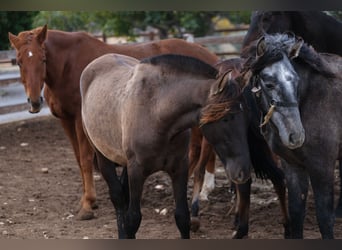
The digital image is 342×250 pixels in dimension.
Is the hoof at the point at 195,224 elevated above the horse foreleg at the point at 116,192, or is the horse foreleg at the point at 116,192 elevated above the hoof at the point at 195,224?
the horse foreleg at the point at 116,192

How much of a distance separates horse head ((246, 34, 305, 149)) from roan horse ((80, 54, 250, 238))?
0.55 ft

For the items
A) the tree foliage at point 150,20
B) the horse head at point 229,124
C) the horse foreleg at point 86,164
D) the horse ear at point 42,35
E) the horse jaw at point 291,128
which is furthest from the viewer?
the tree foliage at point 150,20

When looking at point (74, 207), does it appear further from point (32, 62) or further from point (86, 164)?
point (32, 62)

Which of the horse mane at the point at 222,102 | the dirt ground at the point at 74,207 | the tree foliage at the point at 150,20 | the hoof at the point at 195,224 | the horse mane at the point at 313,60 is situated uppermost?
the horse mane at the point at 313,60

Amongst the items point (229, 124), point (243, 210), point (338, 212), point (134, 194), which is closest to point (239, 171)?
point (229, 124)

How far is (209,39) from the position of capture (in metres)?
10.3

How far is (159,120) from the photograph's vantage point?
11.5ft

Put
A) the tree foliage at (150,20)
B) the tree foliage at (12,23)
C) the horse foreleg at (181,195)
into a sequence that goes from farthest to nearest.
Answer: the tree foliage at (150,20) < the tree foliage at (12,23) < the horse foreleg at (181,195)

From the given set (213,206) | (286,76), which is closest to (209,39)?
(213,206)

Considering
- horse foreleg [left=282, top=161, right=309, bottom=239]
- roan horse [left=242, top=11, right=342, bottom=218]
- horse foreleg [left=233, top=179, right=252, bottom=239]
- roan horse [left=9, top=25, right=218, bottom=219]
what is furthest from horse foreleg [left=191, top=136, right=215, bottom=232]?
horse foreleg [left=282, top=161, right=309, bottom=239]

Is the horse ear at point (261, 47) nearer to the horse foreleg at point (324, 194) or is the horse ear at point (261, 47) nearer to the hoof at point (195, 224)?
the horse foreleg at point (324, 194)

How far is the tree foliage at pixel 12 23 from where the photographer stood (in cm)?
923

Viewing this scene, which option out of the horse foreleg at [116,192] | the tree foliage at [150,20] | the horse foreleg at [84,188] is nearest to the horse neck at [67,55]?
the horse foreleg at [84,188]
